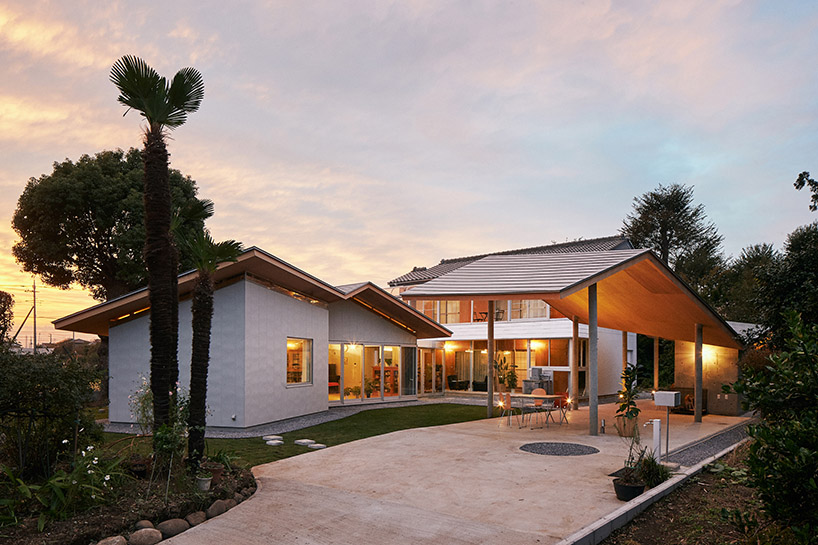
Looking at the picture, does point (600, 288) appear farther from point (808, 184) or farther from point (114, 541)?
point (114, 541)

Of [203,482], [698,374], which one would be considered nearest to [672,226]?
[698,374]

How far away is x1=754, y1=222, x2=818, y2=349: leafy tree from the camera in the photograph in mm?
13906

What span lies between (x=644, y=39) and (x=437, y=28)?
4.24 metres

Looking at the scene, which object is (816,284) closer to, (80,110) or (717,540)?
(717,540)

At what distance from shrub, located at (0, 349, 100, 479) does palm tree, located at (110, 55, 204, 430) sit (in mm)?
766

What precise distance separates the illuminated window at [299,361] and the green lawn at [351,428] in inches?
63.2

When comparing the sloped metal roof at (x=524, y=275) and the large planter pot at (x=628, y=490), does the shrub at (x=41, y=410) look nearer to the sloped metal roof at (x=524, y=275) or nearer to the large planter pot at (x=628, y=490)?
the large planter pot at (x=628, y=490)

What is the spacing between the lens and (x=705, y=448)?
11016 millimetres

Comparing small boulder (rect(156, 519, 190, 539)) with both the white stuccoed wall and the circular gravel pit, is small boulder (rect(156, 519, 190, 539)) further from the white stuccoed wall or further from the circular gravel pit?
the white stuccoed wall

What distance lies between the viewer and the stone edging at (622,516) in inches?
214

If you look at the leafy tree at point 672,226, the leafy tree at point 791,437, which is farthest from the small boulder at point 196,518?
the leafy tree at point 672,226

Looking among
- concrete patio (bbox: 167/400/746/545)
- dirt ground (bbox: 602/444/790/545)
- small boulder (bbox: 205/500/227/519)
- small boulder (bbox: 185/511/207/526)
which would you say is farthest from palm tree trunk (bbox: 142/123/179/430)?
dirt ground (bbox: 602/444/790/545)

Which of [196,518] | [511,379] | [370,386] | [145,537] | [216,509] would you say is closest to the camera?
[145,537]

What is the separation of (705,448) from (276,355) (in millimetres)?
9762
